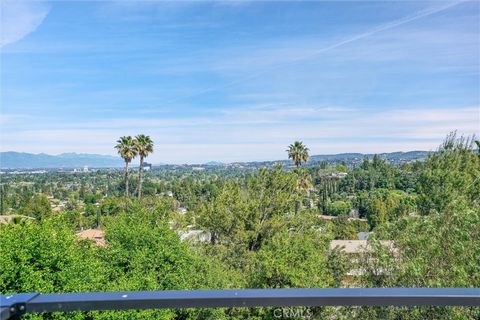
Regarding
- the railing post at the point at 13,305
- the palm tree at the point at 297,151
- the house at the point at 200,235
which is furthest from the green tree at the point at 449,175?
the railing post at the point at 13,305

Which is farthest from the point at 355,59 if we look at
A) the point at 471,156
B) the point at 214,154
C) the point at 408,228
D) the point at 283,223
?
the point at 214,154

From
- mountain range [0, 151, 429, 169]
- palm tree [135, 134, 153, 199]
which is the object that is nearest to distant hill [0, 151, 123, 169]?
mountain range [0, 151, 429, 169]

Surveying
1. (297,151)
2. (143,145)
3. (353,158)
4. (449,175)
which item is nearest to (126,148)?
(143,145)

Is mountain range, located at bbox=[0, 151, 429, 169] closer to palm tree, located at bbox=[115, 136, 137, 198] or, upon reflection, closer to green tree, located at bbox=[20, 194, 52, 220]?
palm tree, located at bbox=[115, 136, 137, 198]

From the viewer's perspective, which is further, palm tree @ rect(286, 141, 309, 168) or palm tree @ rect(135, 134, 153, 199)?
palm tree @ rect(135, 134, 153, 199)

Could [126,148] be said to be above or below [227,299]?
above

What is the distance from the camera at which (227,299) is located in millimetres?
1032

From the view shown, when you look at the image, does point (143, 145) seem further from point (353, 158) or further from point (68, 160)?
point (68, 160)

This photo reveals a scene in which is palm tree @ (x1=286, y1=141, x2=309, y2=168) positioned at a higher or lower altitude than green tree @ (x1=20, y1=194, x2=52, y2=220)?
higher

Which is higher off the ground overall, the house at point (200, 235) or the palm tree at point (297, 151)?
the palm tree at point (297, 151)

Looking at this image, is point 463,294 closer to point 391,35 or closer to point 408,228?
point 391,35

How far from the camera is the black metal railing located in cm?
103

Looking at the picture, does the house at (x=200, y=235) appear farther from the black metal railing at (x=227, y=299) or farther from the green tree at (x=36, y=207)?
the green tree at (x=36, y=207)

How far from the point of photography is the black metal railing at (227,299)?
1.03m
